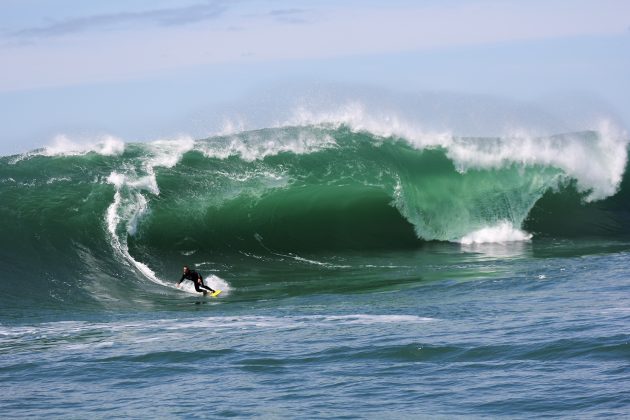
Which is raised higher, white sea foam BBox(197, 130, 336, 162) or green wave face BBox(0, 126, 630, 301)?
white sea foam BBox(197, 130, 336, 162)

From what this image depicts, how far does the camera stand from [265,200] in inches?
918

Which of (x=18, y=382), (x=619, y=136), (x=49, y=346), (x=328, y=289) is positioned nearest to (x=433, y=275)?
(x=328, y=289)

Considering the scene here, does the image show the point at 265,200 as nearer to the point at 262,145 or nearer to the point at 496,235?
the point at 262,145

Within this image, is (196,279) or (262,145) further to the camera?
(262,145)

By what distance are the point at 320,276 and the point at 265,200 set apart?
5.02 metres

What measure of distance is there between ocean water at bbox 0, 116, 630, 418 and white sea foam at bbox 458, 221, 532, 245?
75mm

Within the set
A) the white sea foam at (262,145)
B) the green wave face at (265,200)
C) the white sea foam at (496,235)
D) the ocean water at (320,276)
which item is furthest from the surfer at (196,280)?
the white sea foam at (496,235)

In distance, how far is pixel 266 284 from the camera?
18.1m

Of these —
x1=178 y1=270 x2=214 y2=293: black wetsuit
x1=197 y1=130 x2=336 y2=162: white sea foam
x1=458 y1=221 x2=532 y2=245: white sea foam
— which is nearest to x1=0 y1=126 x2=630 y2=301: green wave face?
x1=197 y1=130 x2=336 y2=162: white sea foam

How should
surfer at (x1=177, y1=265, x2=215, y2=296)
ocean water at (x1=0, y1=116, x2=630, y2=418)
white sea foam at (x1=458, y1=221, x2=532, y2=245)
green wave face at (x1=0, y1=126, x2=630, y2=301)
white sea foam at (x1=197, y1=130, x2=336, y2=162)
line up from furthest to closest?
white sea foam at (x1=197, y1=130, x2=336, y2=162)
white sea foam at (x1=458, y1=221, x2=532, y2=245)
green wave face at (x1=0, y1=126, x2=630, y2=301)
surfer at (x1=177, y1=265, x2=215, y2=296)
ocean water at (x1=0, y1=116, x2=630, y2=418)

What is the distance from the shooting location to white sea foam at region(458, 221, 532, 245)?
77.1ft

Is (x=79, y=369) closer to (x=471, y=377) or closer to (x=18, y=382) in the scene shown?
(x=18, y=382)

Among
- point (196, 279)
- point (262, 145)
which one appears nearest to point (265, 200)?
point (262, 145)

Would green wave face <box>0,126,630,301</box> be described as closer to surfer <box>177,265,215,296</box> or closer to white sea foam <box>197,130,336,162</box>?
white sea foam <box>197,130,336,162</box>
